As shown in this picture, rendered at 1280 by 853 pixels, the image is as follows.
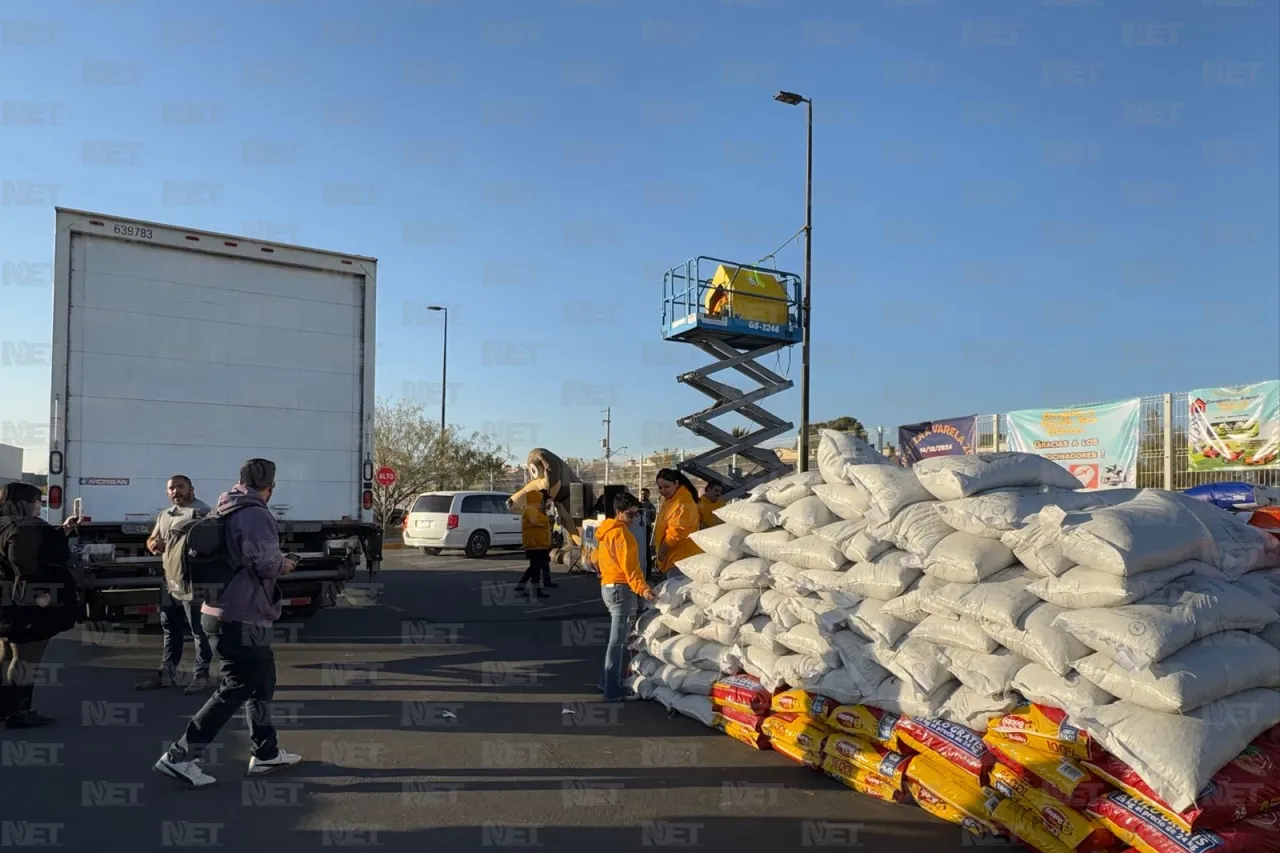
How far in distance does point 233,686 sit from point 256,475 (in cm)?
118

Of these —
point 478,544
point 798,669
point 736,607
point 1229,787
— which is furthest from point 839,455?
point 478,544

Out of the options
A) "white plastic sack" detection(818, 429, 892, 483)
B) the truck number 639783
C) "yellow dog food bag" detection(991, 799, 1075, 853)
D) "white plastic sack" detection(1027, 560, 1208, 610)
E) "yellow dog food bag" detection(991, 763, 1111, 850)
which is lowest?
"yellow dog food bag" detection(991, 799, 1075, 853)

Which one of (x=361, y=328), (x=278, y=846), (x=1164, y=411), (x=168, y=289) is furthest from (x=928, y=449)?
(x=278, y=846)

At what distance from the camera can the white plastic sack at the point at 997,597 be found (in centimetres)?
434

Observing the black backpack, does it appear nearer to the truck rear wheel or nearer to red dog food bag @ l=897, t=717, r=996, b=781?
red dog food bag @ l=897, t=717, r=996, b=781

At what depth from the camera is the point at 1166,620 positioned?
12.5 feet

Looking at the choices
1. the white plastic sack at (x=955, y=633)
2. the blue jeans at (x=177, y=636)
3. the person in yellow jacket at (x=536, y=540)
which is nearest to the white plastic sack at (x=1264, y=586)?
the white plastic sack at (x=955, y=633)

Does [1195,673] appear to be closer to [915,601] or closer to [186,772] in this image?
[915,601]

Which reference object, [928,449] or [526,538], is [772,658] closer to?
[526,538]

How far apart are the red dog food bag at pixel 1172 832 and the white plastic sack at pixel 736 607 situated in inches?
96.6

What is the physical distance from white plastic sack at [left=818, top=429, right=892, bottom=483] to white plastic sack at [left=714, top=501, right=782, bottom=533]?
17.6 inches

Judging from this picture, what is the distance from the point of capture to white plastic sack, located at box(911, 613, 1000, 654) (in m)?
4.46

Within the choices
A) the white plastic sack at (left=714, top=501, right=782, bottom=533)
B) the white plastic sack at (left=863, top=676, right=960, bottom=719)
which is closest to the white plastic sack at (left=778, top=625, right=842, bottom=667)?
the white plastic sack at (left=863, top=676, right=960, bottom=719)

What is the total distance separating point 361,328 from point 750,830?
6.85 m
